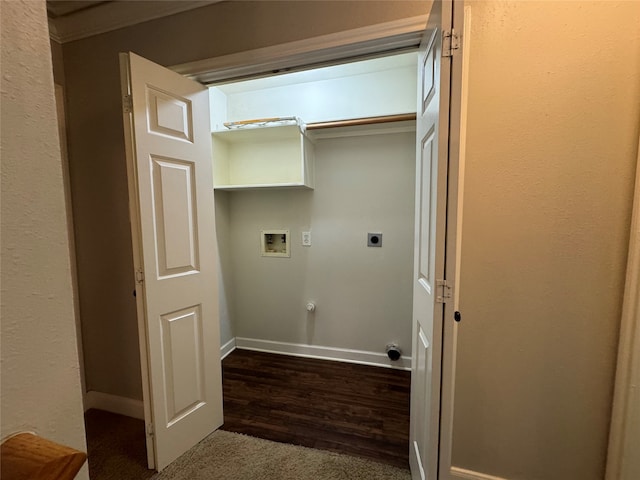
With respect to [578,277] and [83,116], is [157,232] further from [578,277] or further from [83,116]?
[578,277]

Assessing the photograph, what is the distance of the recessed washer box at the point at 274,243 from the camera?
2.64 meters

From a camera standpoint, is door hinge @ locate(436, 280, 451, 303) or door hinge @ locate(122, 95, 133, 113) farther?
door hinge @ locate(122, 95, 133, 113)

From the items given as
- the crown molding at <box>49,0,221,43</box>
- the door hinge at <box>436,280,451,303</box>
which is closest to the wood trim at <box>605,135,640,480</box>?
the door hinge at <box>436,280,451,303</box>

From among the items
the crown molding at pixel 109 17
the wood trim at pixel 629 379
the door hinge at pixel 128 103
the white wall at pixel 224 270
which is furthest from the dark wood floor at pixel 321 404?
the crown molding at pixel 109 17

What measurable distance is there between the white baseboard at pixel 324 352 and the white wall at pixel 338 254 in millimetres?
55

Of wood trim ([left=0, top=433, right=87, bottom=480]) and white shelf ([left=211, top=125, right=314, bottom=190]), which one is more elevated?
white shelf ([left=211, top=125, right=314, bottom=190])

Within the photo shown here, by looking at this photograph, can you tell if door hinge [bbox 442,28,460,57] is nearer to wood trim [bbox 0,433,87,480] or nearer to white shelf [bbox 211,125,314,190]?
wood trim [bbox 0,433,87,480]

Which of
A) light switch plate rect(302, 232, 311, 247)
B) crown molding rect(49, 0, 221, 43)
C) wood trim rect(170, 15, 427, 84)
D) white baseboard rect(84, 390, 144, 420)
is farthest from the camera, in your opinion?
light switch plate rect(302, 232, 311, 247)

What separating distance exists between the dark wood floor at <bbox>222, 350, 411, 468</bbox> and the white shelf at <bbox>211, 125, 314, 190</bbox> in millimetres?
1616

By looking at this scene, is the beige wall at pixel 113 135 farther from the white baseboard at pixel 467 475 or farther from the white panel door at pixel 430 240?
the white baseboard at pixel 467 475

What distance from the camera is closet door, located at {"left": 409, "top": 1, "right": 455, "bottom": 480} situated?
915 millimetres

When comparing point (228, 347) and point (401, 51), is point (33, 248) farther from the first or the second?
point (228, 347)

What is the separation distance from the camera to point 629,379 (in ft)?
3.45

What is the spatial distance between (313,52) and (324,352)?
2371mm
